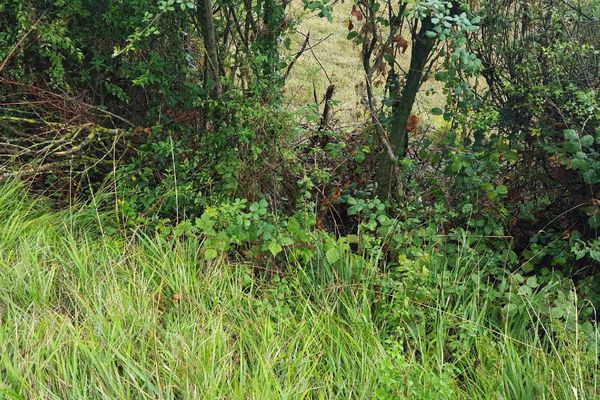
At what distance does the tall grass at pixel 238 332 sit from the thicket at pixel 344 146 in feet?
0.20

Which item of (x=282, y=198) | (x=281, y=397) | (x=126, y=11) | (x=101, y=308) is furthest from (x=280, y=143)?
(x=281, y=397)

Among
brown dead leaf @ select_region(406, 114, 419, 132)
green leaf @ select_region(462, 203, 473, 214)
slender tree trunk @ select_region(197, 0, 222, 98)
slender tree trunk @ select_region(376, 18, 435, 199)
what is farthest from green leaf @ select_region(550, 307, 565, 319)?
slender tree trunk @ select_region(197, 0, 222, 98)

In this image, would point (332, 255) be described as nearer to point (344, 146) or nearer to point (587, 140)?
point (344, 146)

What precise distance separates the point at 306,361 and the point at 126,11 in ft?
8.21

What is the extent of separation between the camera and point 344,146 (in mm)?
3797

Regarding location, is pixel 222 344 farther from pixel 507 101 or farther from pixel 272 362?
pixel 507 101

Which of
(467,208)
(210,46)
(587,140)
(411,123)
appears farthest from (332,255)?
(210,46)

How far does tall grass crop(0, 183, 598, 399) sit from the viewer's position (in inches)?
91.2

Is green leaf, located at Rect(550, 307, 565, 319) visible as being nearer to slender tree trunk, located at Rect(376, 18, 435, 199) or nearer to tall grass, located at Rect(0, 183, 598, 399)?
tall grass, located at Rect(0, 183, 598, 399)

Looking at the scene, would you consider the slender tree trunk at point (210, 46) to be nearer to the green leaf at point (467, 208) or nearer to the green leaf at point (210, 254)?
the green leaf at point (210, 254)

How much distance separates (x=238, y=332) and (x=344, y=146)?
1.55m

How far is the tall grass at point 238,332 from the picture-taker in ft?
7.60

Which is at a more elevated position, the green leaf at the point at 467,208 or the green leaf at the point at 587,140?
the green leaf at the point at 587,140

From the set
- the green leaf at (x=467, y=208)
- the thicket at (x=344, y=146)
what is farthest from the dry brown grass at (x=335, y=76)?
the green leaf at (x=467, y=208)
